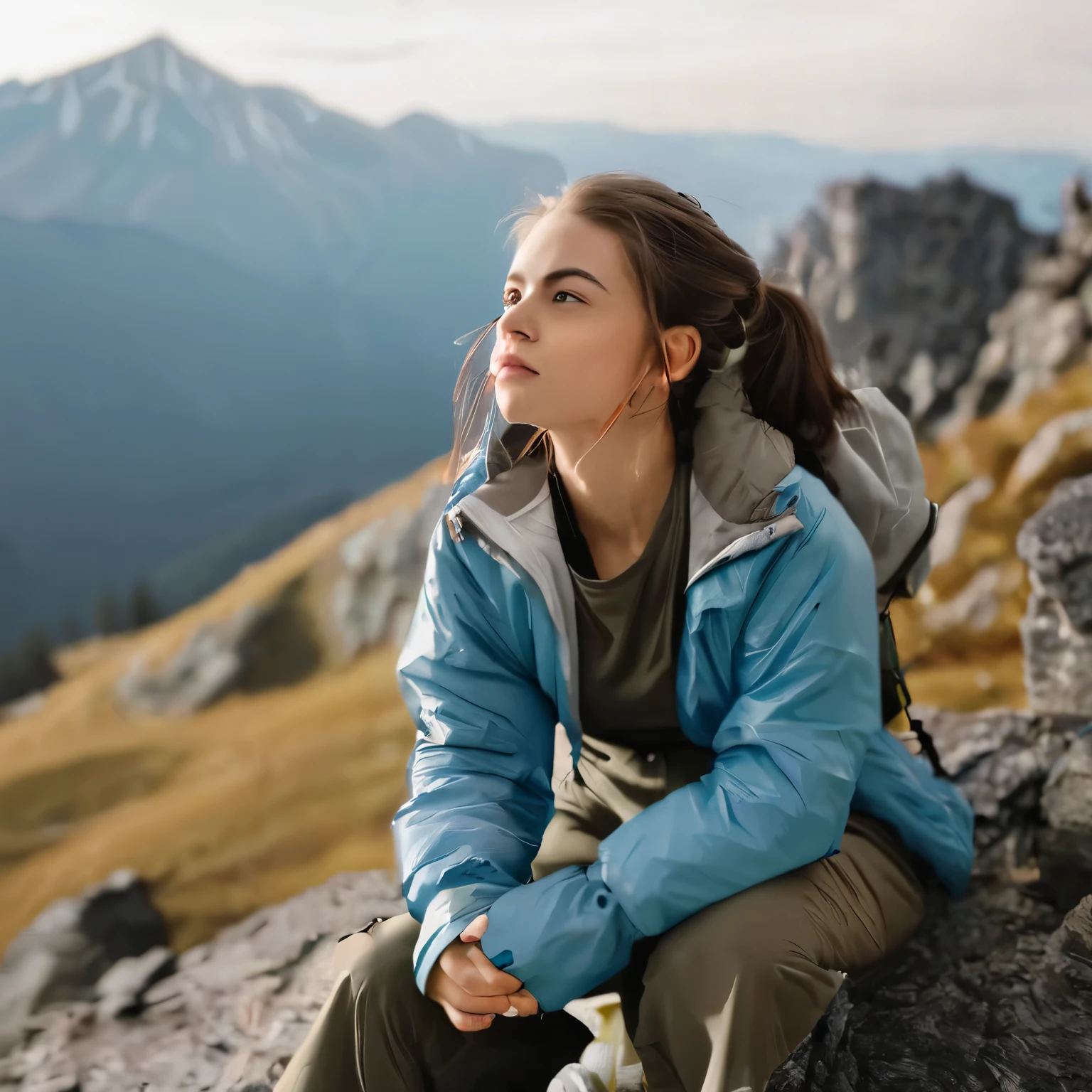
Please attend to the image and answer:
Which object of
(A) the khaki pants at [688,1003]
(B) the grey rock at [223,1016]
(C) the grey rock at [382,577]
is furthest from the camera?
(C) the grey rock at [382,577]

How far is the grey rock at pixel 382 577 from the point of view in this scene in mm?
2471

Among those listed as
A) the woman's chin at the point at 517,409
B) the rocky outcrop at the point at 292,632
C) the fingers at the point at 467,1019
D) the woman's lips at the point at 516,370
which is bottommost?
the rocky outcrop at the point at 292,632

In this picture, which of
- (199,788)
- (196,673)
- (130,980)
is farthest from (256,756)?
(130,980)

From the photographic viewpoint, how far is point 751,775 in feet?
2.63

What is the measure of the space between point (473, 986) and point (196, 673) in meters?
1.82

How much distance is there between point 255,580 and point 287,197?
1236mm

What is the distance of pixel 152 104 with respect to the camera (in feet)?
9.21

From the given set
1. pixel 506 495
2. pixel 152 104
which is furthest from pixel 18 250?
pixel 506 495

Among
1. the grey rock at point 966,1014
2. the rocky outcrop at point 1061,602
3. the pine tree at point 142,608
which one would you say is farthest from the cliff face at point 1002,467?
the pine tree at point 142,608

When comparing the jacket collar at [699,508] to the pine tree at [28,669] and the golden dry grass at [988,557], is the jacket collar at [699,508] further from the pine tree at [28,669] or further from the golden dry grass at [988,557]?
the pine tree at [28,669]

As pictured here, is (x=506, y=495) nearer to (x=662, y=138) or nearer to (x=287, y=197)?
(x=662, y=138)

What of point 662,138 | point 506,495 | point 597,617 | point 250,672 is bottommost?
point 250,672

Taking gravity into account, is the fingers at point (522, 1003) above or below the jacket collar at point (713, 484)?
below

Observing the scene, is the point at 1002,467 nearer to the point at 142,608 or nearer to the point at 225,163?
the point at 142,608
